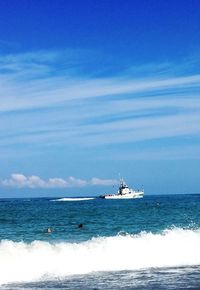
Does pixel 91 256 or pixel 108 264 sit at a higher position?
pixel 91 256

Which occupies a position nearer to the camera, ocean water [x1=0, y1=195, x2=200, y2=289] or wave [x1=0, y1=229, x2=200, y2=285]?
ocean water [x1=0, y1=195, x2=200, y2=289]

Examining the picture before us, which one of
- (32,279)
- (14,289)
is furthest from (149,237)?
(14,289)

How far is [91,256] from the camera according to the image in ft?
95.9

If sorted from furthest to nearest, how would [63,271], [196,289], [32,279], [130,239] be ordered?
[130,239] < [63,271] < [32,279] < [196,289]

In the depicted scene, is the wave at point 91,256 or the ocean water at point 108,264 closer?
the ocean water at point 108,264

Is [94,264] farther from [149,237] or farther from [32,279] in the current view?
[149,237]

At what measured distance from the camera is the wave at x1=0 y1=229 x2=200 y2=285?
25534mm

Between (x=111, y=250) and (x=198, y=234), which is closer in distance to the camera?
(x=111, y=250)

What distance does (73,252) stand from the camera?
97.0 ft

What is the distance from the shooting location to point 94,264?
2773cm

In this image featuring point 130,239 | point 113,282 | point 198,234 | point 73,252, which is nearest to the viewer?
point 113,282

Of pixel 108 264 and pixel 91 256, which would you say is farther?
pixel 91 256

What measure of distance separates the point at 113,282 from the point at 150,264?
634cm

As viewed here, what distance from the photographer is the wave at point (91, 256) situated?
25534 mm
